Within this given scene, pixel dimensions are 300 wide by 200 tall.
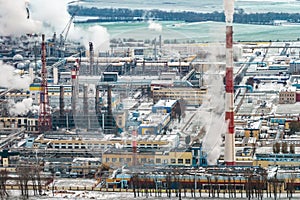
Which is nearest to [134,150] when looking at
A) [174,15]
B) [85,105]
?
[85,105]

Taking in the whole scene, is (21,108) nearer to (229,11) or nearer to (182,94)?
(182,94)

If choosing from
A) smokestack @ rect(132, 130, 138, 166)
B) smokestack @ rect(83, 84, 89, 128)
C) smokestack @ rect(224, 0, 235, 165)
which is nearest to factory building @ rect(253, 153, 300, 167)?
smokestack @ rect(224, 0, 235, 165)

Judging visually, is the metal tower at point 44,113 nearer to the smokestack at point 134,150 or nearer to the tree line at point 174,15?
the smokestack at point 134,150

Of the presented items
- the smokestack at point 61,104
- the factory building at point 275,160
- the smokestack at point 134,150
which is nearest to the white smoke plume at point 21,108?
the smokestack at point 61,104

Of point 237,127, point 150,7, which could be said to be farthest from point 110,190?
point 150,7

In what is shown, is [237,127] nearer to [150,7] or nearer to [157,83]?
[157,83]

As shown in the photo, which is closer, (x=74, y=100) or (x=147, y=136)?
(x=147, y=136)

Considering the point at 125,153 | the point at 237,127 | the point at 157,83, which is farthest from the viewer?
the point at 157,83
